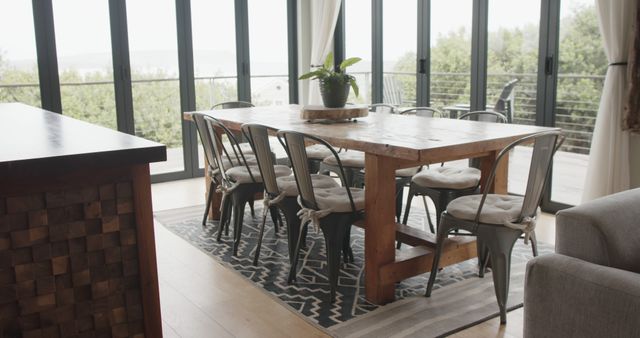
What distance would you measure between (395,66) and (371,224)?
3602mm

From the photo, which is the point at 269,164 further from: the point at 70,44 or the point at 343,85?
the point at 70,44

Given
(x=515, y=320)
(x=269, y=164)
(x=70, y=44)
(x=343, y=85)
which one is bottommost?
(x=515, y=320)

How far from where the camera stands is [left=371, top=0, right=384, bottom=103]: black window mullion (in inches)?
256

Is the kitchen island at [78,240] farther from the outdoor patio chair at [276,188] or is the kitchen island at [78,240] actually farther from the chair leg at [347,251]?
the chair leg at [347,251]

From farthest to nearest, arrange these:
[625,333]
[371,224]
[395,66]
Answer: [395,66] < [371,224] < [625,333]

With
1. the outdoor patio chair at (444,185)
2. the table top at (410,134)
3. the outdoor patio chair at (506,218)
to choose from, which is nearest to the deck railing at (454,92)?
the table top at (410,134)

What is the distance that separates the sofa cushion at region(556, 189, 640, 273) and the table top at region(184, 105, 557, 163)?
3.07ft

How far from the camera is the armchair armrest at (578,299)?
5.58 ft

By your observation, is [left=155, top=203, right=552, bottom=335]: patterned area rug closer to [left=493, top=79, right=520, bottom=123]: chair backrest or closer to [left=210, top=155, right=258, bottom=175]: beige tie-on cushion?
[left=210, top=155, right=258, bottom=175]: beige tie-on cushion

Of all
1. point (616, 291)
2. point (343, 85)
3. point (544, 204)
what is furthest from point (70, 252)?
point (544, 204)

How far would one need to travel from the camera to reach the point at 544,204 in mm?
4965

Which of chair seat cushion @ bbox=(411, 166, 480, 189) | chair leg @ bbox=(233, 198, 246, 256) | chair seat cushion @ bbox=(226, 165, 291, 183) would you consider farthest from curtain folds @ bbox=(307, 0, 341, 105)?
chair seat cushion @ bbox=(411, 166, 480, 189)

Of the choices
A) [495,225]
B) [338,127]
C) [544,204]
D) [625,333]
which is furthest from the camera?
[544,204]

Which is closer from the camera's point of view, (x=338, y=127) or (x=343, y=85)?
(x=338, y=127)
